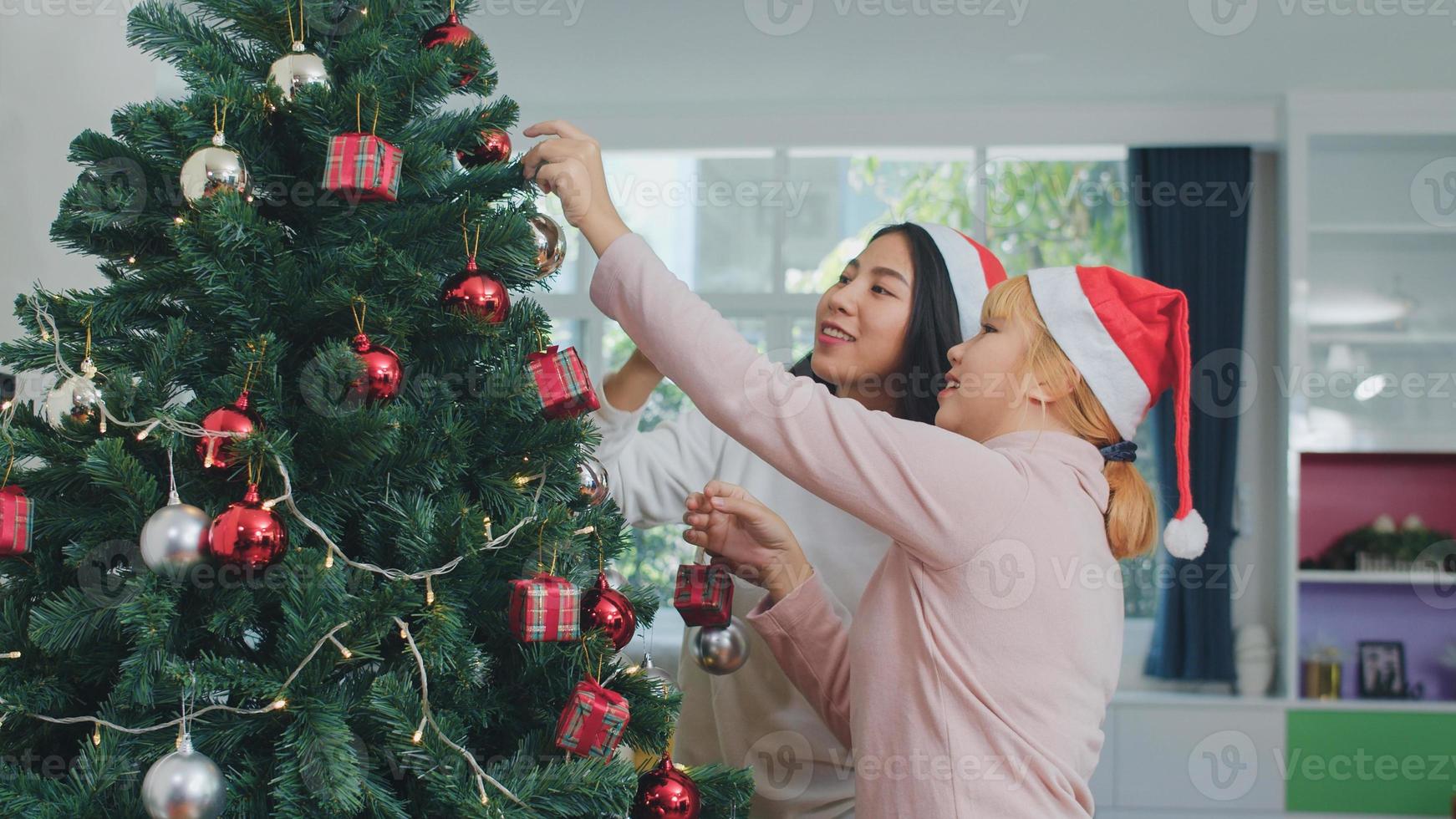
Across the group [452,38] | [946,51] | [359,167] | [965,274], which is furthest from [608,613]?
[946,51]

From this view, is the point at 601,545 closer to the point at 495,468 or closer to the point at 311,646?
the point at 495,468

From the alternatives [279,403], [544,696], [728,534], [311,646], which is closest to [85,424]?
[279,403]

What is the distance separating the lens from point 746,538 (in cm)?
141

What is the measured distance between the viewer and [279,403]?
0.92 m

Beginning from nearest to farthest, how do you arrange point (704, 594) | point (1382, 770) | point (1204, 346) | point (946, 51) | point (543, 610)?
point (543, 610)
point (704, 594)
point (946, 51)
point (1382, 770)
point (1204, 346)

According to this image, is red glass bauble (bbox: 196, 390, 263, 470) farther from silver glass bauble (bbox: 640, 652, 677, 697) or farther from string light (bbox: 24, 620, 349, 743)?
silver glass bauble (bbox: 640, 652, 677, 697)

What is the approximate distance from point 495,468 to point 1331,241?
5005 millimetres

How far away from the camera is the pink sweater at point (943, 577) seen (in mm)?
1144

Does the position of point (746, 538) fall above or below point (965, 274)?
below

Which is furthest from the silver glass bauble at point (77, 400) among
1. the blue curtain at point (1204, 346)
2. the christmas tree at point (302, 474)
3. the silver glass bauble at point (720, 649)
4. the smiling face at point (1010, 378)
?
the blue curtain at point (1204, 346)

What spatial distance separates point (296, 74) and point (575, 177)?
265 millimetres

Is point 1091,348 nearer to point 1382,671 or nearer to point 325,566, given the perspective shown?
point 325,566

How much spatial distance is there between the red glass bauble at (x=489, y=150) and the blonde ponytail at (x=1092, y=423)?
25.0 inches

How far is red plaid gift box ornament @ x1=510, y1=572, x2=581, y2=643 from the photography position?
0.94 meters
